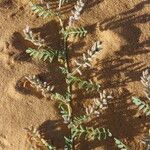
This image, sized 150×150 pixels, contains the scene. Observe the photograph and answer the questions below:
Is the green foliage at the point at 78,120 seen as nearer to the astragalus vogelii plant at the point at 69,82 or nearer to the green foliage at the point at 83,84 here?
the astragalus vogelii plant at the point at 69,82

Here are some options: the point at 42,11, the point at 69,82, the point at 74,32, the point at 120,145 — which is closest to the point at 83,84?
the point at 69,82

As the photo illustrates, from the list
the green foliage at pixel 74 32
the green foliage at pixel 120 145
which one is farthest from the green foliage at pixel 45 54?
the green foliage at pixel 120 145

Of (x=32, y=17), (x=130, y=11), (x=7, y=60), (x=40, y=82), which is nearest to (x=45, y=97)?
(x=40, y=82)

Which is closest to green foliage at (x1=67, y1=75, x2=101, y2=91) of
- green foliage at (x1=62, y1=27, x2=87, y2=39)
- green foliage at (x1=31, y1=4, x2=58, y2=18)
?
green foliage at (x1=62, y1=27, x2=87, y2=39)

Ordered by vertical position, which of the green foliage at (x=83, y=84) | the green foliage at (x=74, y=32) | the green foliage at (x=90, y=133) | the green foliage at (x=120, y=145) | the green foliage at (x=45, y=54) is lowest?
the green foliage at (x=120, y=145)

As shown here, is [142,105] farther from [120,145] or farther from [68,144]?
[68,144]

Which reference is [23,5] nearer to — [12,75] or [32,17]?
[32,17]

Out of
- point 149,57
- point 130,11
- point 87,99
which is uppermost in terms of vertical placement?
point 130,11
